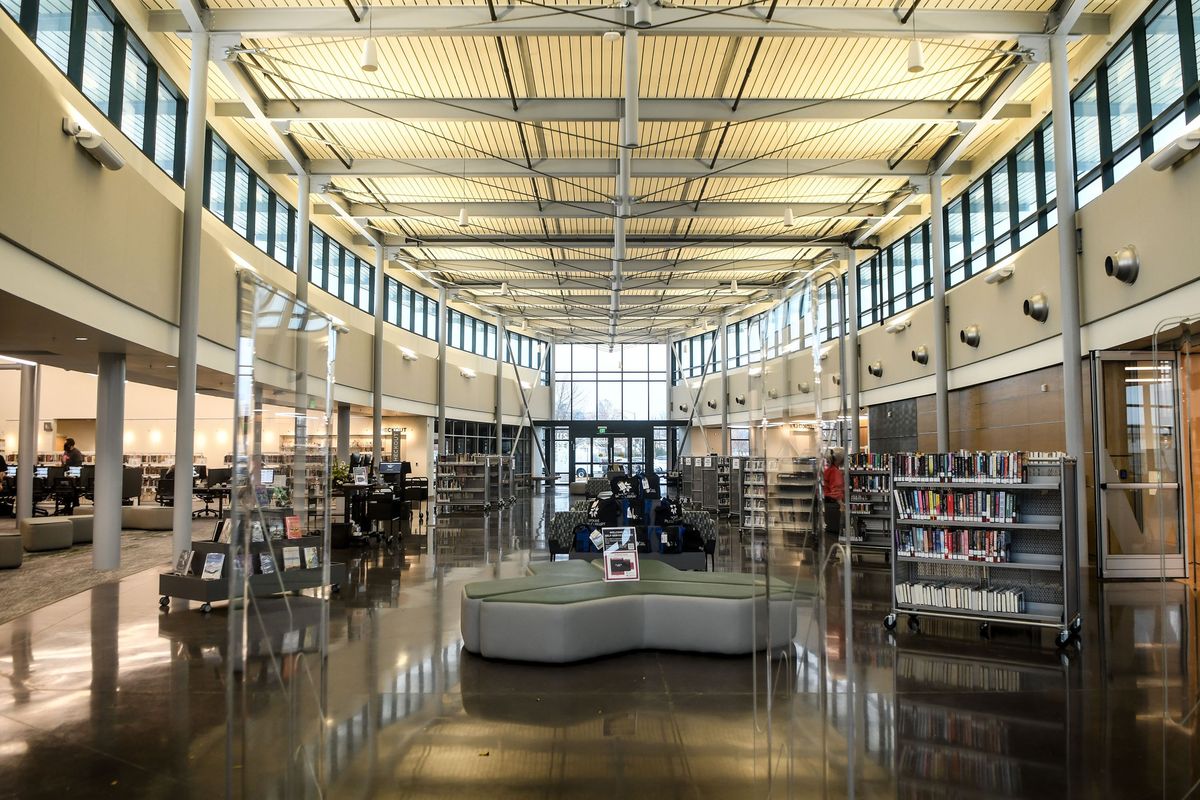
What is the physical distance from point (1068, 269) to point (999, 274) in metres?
2.35

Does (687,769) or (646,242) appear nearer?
(687,769)

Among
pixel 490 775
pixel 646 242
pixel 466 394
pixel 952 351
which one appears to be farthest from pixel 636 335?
pixel 490 775

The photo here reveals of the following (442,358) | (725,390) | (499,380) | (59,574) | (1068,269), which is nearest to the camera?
(59,574)

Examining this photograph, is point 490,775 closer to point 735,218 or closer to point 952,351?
point 952,351

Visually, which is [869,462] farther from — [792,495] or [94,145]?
[94,145]

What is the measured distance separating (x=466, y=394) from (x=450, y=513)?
6.70m

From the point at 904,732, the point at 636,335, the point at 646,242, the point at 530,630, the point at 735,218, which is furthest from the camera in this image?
the point at 636,335

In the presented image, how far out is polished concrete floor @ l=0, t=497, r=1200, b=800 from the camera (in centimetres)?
368

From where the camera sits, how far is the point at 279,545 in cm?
356

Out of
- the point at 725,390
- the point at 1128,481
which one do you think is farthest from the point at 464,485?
the point at 1128,481

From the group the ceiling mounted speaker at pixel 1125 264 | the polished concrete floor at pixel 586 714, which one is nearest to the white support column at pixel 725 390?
the ceiling mounted speaker at pixel 1125 264

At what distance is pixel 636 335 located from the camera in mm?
33062

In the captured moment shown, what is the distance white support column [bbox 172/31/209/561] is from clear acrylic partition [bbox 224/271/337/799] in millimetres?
6549

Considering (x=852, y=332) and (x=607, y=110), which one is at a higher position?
(x=607, y=110)
